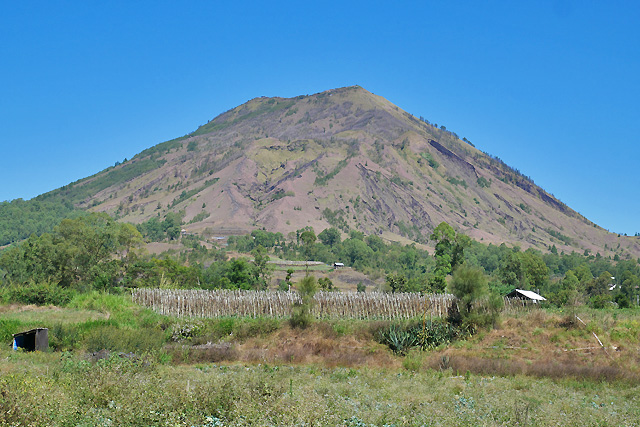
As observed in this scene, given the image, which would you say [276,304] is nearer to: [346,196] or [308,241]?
[308,241]

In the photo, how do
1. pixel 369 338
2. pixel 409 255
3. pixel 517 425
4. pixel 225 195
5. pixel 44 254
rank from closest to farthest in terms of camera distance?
pixel 517 425 < pixel 369 338 < pixel 44 254 < pixel 409 255 < pixel 225 195

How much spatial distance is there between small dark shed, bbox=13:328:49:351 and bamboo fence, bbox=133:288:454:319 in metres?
11.2

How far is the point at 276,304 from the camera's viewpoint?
3141cm

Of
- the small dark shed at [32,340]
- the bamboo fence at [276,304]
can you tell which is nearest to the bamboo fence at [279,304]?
the bamboo fence at [276,304]

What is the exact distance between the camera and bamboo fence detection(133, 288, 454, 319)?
31.3 meters

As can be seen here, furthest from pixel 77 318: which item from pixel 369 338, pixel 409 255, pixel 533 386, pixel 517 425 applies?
pixel 409 255

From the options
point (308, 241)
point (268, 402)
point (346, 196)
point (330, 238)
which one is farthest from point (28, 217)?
point (268, 402)

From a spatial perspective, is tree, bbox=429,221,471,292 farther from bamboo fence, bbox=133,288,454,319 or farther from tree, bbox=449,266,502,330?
tree, bbox=449,266,502,330

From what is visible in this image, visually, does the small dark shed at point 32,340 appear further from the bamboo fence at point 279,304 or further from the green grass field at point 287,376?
the bamboo fence at point 279,304

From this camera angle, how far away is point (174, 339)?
2431 centimetres

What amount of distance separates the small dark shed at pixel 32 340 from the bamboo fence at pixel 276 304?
1123 centimetres

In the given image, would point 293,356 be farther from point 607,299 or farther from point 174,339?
point 607,299

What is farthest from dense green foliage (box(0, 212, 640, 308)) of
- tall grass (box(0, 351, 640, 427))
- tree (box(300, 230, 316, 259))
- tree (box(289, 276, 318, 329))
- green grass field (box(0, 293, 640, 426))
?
tall grass (box(0, 351, 640, 427))

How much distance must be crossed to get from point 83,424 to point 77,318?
17116mm
